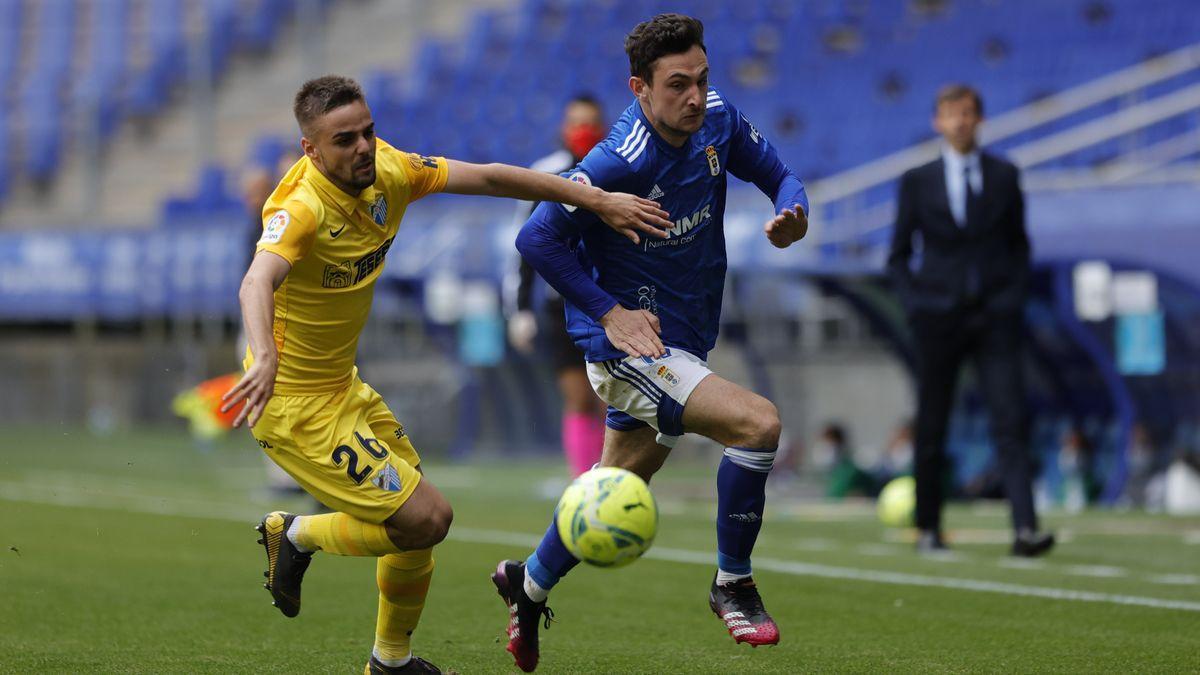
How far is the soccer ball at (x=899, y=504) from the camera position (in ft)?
32.7

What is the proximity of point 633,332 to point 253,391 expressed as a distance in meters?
1.34

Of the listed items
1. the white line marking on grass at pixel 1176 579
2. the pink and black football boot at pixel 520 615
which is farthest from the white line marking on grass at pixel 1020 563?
the pink and black football boot at pixel 520 615

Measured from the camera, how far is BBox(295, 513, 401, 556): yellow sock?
4.84m

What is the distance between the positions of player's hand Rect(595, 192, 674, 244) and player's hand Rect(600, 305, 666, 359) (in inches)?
11.5

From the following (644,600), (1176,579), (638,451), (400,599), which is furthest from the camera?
(1176,579)

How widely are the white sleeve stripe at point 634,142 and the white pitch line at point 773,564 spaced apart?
2704mm

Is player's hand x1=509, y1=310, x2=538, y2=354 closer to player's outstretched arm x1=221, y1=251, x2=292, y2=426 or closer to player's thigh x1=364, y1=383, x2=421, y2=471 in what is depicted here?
player's thigh x1=364, y1=383, x2=421, y2=471

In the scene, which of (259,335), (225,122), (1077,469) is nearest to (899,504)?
(1077,469)

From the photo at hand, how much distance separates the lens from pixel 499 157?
2162cm

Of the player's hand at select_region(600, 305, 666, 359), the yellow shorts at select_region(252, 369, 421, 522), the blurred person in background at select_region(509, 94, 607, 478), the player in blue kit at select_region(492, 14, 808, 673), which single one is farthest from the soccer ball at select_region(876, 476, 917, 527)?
the yellow shorts at select_region(252, 369, 421, 522)

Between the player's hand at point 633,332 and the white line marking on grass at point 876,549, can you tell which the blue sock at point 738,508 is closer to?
the player's hand at point 633,332

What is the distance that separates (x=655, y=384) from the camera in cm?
508

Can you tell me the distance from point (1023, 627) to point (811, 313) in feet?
32.5

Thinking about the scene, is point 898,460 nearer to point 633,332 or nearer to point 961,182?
point 961,182
